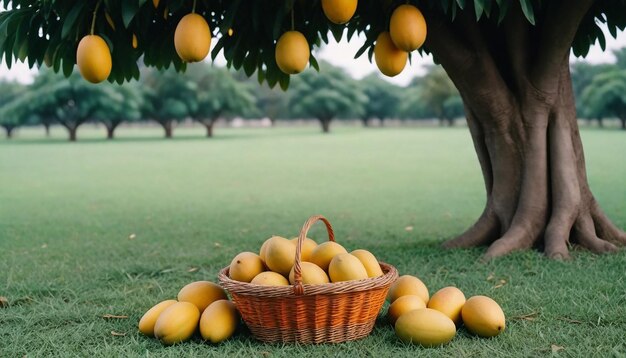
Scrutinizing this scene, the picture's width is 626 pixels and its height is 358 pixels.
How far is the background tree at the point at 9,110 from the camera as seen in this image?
48.1 meters

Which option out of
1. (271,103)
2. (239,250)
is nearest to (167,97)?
(271,103)

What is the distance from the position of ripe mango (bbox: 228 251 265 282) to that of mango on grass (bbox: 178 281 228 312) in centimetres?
27

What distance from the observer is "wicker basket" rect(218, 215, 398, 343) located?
345 centimetres

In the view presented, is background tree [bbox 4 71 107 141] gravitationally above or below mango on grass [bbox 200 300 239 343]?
above

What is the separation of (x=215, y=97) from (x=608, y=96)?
34.3 m

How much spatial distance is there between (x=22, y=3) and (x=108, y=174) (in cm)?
1385

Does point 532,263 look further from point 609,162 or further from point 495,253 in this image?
point 609,162

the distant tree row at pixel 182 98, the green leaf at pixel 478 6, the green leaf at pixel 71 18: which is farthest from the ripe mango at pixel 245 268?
the distant tree row at pixel 182 98

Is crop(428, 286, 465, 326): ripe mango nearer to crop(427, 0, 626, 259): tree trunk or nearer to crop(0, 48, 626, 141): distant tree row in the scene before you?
crop(427, 0, 626, 259): tree trunk

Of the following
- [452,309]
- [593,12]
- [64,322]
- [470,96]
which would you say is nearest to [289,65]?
[452,309]

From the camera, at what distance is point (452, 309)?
385cm

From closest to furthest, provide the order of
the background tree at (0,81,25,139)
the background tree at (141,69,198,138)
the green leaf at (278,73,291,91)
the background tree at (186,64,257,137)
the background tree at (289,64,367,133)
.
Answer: the green leaf at (278,73,291,91) → the background tree at (0,81,25,139) → the background tree at (141,69,198,138) → the background tree at (186,64,257,137) → the background tree at (289,64,367,133)

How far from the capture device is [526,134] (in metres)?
6.31

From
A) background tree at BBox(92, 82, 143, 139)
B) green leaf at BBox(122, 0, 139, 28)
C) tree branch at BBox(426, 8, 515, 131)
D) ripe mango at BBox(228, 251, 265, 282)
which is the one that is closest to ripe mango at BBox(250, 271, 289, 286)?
ripe mango at BBox(228, 251, 265, 282)
